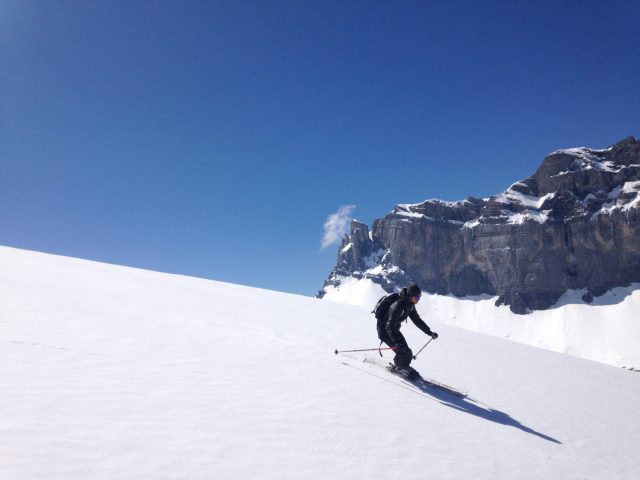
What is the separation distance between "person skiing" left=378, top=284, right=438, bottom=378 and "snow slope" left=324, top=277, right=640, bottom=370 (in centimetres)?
16161

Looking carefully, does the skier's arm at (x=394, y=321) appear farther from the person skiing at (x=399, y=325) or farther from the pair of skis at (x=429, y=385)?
the pair of skis at (x=429, y=385)

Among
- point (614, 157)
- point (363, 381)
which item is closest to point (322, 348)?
point (363, 381)

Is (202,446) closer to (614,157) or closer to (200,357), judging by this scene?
(200,357)

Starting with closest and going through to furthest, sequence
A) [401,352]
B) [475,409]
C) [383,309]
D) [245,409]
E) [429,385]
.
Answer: [245,409] → [475,409] → [429,385] → [401,352] → [383,309]

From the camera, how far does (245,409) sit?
187 inches

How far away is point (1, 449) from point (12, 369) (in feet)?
6.94

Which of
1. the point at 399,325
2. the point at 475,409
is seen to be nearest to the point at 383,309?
the point at 399,325

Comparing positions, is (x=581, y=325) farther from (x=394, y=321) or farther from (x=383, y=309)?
(x=394, y=321)

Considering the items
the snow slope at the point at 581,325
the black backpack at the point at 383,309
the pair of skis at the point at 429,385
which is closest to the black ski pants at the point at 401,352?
the pair of skis at the point at 429,385

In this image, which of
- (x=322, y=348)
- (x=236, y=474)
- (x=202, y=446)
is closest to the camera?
(x=236, y=474)

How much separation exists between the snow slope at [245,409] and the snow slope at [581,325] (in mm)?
160905

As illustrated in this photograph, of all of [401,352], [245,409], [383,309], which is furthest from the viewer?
[383,309]

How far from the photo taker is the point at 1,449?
2.97 meters

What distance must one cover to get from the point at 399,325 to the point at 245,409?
4.71 meters
